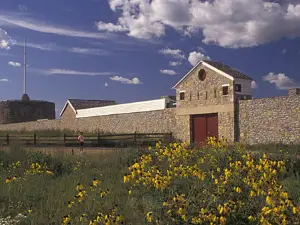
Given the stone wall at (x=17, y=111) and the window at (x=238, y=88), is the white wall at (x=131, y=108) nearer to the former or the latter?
the window at (x=238, y=88)

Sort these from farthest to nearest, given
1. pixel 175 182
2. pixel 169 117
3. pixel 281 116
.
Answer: pixel 169 117 → pixel 281 116 → pixel 175 182

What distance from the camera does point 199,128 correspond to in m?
27.6

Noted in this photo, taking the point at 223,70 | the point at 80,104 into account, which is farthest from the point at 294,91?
the point at 80,104

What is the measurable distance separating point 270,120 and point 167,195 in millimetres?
18149

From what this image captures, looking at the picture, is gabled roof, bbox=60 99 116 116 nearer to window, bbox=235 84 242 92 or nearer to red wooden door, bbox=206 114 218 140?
red wooden door, bbox=206 114 218 140

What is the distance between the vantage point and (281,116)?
73.1 ft

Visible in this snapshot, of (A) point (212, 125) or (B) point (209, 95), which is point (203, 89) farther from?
(A) point (212, 125)

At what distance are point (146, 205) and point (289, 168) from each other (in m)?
5.15

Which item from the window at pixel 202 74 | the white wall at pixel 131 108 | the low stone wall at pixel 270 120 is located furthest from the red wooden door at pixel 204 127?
the white wall at pixel 131 108

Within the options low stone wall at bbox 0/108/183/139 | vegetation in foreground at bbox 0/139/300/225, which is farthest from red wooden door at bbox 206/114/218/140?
vegetation in foreground at bbox 0/139/300/225

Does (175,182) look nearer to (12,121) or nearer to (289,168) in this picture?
(289,168)

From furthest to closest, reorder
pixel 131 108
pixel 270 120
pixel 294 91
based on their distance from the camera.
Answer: pixel 131 108 → pixel 294 91 → pixel 270 120

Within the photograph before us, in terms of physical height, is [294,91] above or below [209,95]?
below

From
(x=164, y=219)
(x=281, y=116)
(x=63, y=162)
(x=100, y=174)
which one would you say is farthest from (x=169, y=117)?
(x=164, y=219)
